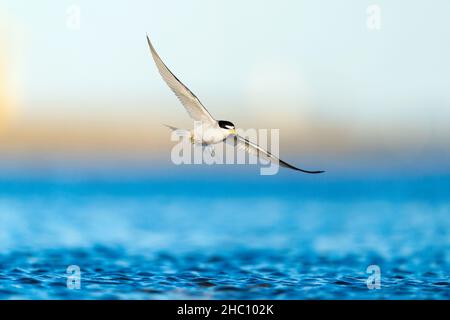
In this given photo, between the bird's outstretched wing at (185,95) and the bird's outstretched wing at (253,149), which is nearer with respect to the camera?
the bird's outstretched wing at (185,95)

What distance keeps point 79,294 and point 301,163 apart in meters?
20.6

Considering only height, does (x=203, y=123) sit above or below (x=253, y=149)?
above

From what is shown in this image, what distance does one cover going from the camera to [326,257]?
50.8ft

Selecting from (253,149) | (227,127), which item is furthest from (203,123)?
(253,149)

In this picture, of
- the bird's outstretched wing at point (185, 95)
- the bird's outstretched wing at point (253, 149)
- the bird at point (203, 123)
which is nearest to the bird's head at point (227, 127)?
the bird at point (203, 123)

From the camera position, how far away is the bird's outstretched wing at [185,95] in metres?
10.0

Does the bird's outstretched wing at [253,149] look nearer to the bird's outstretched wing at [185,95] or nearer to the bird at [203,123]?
the bird at [203,123]

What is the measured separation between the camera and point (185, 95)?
33.3 feet

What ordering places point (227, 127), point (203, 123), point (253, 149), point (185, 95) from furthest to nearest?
point (253, 149) < point (203, 123) < point (227, 127) < point (185, 95)

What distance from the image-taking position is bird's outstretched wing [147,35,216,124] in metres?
10.0

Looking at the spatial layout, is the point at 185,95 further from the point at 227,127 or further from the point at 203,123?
the point at 227,127

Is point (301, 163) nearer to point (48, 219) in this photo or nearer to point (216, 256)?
point (48, 219)
